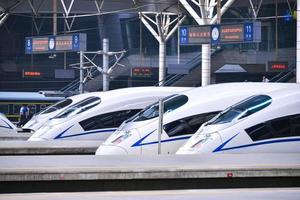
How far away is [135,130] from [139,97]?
3216 mm

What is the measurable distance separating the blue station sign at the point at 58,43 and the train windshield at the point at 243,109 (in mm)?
24051

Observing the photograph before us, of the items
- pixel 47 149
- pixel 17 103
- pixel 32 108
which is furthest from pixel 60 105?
pixel 17 103

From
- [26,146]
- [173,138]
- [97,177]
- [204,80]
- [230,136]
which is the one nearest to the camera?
[97,177]

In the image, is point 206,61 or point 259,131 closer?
point 259,131

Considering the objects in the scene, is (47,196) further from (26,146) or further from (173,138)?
(26,146)

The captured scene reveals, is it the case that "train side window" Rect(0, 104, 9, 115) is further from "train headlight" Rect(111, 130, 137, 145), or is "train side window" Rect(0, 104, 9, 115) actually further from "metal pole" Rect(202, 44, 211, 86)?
"train headlight" Rect(111, 130, 137, 145)

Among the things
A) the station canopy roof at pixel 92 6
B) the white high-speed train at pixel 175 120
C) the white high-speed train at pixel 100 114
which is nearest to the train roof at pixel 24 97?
the station canopy roof at pixel 92 6

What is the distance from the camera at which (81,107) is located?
60.9 ft

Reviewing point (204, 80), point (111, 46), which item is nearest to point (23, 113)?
point (204, 80)

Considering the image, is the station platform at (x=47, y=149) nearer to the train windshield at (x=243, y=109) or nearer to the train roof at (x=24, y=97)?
the train windshield at (x=243, y=109)

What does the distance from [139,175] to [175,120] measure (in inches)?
181

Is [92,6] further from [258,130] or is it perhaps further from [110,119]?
[258,130]

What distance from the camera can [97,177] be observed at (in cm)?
1002

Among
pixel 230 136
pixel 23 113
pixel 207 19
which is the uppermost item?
pixel 207 19
